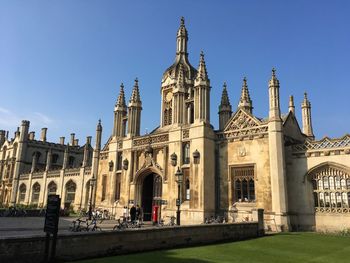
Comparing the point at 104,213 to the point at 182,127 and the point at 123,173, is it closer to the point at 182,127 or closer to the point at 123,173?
the point at 123,173

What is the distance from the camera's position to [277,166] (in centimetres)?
2305

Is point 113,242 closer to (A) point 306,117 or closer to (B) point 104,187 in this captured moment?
(B) point 104,187

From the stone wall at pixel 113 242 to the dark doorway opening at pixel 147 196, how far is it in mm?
14242

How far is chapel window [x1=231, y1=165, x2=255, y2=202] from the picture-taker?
82.3 ft

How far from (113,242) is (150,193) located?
19.5m


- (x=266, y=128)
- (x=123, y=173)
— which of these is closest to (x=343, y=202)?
(x=266, y=128)

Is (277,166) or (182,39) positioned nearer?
(277,166)

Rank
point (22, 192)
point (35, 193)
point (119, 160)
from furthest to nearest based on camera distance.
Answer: point (22, 192) → point (35, 193) → point (119, 160)

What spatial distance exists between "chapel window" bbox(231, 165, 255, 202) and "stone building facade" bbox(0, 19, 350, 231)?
0.26 feet

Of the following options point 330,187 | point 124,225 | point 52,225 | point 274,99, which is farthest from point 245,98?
point 52,225

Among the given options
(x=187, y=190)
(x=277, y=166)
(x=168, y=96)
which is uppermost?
(x=168, y=96)

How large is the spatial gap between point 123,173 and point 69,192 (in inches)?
850

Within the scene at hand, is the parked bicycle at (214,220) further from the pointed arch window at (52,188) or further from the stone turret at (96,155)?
the pointed arch window at (52,188)

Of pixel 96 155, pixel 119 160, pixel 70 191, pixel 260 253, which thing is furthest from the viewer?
pixel 70 191
